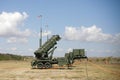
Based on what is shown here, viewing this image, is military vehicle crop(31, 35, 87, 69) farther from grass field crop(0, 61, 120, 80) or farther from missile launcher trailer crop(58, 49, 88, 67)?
grass field crop(0, 61, 120, 80)

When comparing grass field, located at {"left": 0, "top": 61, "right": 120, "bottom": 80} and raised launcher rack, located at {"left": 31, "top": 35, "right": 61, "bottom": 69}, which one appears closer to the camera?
grass field, located at {"left": 0, "top": 61, "right": 120, "bottom": 80}

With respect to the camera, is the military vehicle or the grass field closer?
the grass field

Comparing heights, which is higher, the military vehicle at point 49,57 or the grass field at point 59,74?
the military vehicle at point 49,57

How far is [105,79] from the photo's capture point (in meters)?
21.0

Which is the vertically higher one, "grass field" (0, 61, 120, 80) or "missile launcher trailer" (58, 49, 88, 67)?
"missile launcher trailer" (58, 49, 88, 67)

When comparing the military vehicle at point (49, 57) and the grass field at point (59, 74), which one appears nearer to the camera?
the grass field at point (59, 74)

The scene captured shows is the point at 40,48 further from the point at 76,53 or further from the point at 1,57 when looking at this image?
the point at 1,57

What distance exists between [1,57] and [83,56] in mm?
65057

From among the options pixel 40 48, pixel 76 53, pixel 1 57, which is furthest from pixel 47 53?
pixel 1 57

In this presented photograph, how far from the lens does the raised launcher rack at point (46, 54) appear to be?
35.5 metres

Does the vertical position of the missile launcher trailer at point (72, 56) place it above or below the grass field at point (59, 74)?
above

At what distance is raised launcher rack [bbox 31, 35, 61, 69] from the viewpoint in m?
35.5

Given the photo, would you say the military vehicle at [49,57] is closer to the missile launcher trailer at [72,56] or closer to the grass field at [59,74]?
the missile launcher trailer at [72,56]

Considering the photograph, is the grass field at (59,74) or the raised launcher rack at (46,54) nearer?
the grass field at (59,74)
